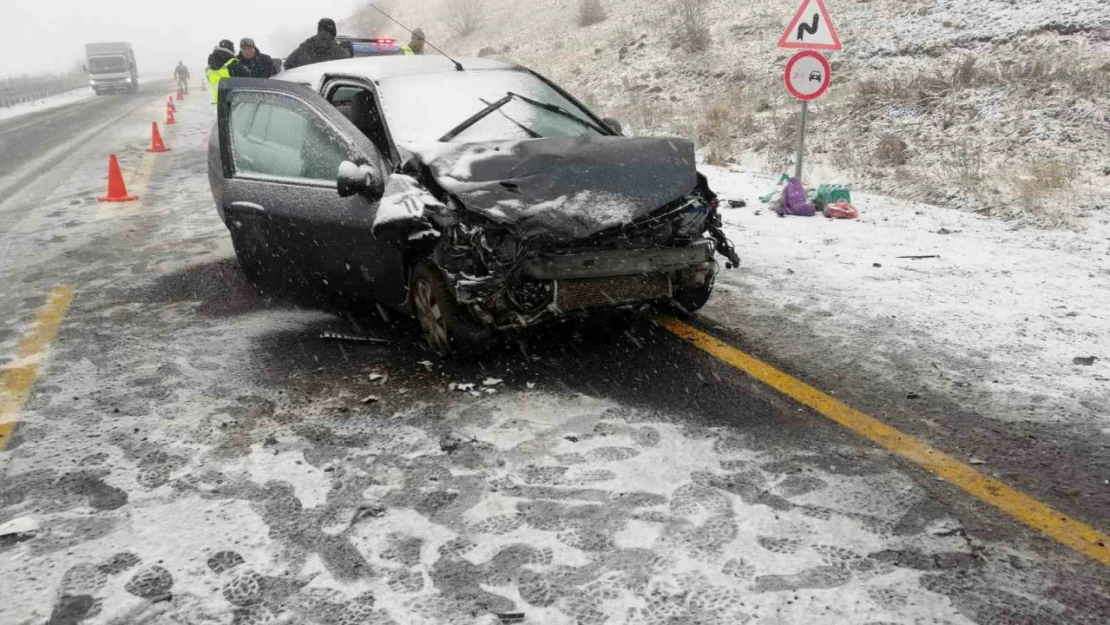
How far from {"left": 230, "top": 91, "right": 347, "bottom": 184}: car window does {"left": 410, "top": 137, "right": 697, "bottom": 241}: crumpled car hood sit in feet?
2.62

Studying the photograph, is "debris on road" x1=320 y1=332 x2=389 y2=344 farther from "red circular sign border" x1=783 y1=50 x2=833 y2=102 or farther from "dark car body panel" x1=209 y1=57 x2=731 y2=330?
"red circular sign border" x1=783 y1=50 x2=833 y2=102

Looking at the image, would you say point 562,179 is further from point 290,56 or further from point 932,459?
point 290,56

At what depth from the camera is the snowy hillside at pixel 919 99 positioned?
8953mm

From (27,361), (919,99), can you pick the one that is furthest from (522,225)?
(919,99)

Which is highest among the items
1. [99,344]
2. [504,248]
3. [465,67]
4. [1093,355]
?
[465,67]

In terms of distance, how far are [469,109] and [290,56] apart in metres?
6.77

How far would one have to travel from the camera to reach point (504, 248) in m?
4.12

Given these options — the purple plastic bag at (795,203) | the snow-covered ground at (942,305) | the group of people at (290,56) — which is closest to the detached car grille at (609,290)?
the snow-covered ground at (942,305)

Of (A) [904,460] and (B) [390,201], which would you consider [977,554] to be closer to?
(A) [904,460]

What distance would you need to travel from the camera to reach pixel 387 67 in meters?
5.45

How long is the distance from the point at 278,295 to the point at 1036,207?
261 inches

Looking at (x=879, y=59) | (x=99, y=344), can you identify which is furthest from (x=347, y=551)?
(x=879, y=59)

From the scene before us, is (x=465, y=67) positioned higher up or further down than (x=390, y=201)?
higher up

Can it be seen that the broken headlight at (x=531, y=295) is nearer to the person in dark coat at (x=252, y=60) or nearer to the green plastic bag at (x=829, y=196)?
the green plastic bag at (x=829, y=196)
